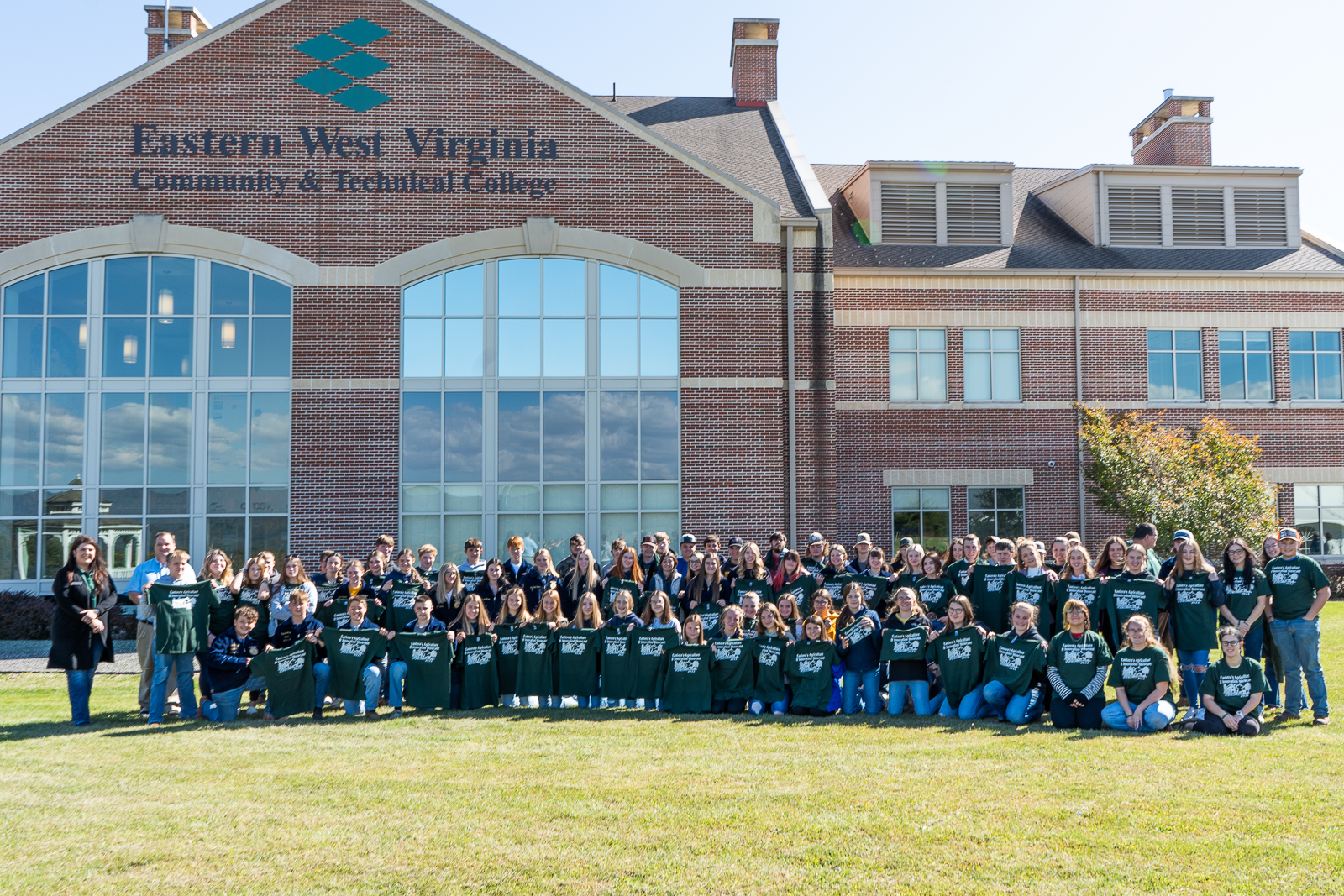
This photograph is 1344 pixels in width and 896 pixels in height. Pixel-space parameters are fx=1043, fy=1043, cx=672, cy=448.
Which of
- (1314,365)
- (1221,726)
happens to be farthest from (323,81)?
(1314,365)

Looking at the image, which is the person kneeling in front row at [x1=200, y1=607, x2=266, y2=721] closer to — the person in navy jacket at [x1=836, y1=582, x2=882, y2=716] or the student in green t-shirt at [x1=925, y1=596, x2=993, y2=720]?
the person in navy jacket at [x1=836, y1=582, x2=882, y2=716]

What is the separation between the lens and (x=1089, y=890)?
5613 mm

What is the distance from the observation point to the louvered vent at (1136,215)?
25.3m

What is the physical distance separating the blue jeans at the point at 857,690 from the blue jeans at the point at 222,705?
6070 millimetres

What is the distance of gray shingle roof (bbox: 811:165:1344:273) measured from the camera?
23.9 m

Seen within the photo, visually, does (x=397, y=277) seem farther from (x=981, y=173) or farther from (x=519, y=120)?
(x=981, y=173)

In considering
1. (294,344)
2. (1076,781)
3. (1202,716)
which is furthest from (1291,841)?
(294,344)

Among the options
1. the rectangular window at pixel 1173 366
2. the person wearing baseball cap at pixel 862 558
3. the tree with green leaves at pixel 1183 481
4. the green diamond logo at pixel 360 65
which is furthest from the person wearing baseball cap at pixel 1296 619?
the green diamond logo at pixel 360 65

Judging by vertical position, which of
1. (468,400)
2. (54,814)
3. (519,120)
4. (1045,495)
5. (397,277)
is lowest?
(54,814)

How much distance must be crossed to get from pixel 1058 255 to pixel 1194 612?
1588 cm

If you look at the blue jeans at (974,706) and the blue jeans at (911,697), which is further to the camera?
the blue jeans at (911,697)

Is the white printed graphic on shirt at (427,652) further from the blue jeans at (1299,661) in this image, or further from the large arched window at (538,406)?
the blue jeans at (1299,661)

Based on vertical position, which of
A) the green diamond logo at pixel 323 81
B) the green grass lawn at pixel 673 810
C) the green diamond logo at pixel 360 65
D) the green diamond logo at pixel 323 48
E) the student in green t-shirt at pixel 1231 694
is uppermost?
the green diamond logo at pixel 323 48

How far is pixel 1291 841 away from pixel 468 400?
15.5 m
